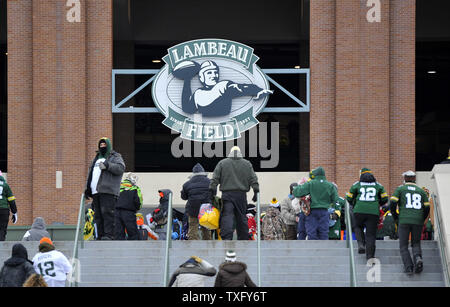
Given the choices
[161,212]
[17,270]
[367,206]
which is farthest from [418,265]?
[17,270]

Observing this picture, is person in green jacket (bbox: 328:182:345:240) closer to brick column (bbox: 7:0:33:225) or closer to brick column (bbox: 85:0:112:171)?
brick column (bbox: 85:0:112:171)

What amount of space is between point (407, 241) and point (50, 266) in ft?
19.3

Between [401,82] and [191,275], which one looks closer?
[191,275]

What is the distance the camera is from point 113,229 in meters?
17.3

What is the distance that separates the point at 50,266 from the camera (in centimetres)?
1336

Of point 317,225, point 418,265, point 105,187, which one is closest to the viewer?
point 418,265

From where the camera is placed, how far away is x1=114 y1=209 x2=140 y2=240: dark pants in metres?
17.2

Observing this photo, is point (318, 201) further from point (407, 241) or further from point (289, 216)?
point (407, 241)

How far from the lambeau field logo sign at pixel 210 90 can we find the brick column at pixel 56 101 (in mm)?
2278

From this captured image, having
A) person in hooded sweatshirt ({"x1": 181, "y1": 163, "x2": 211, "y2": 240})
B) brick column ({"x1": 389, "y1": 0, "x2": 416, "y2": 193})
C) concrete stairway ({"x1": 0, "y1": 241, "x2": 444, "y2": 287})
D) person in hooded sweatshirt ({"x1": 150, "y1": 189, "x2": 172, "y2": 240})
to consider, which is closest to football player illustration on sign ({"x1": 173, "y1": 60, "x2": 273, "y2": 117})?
brick column ({"x1": 389, "y1": 0, "x2": 416, "y2": 193})

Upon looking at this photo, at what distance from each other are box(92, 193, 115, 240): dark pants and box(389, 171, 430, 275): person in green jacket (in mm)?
4957

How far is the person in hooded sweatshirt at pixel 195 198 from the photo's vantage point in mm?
17016

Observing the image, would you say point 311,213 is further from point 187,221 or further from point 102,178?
point 102,178
